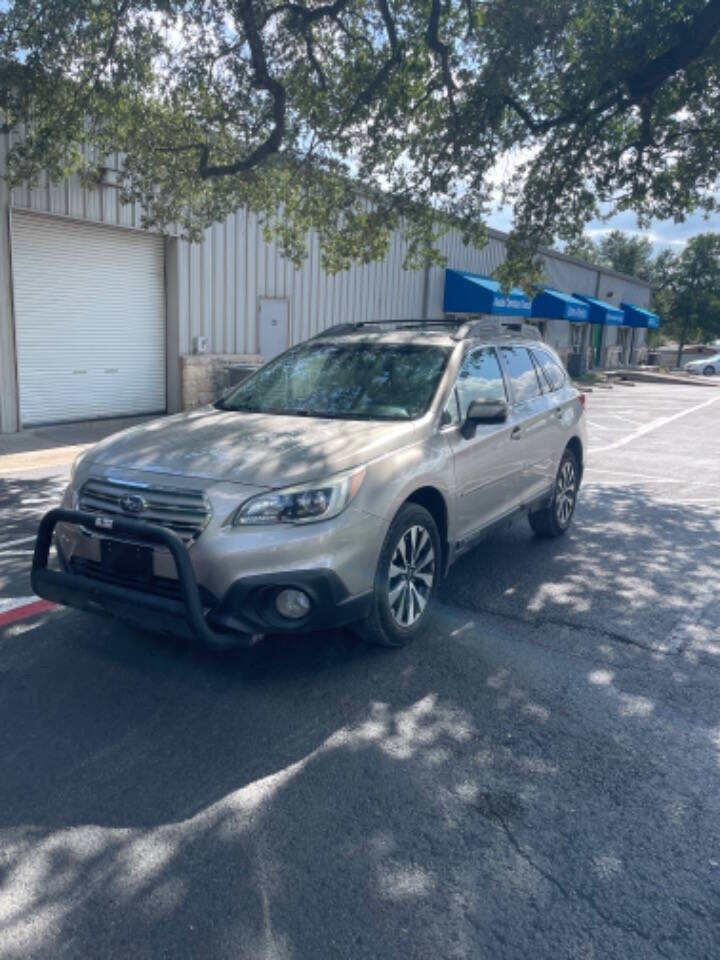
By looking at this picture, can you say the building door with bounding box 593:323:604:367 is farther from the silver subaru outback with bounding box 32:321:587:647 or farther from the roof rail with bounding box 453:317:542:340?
the silver subaru outback with bounding box 32:321:587:647

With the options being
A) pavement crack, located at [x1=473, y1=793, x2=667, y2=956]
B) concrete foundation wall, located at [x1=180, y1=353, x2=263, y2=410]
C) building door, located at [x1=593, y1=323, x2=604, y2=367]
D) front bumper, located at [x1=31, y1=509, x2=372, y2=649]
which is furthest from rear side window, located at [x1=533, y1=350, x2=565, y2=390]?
building door, located at [x1=593, y1=323, x2=604, y2=367]

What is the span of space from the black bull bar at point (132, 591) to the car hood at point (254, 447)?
373 millimetres

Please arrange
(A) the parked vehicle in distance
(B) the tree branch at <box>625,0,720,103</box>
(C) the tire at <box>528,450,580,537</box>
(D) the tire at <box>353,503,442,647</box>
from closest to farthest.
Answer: (D) the tire at <box>353,503,442,647</box>
(C) the tire at <box>528,450,580,537</box>
(B) the tree branch at <box>625,0,720,103</box>
(A) the parked vehicle in distance

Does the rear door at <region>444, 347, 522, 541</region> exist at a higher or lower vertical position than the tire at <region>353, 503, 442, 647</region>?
higher

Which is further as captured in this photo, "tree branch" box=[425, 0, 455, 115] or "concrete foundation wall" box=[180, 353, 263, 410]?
"concrete foundation wall" box=[180, 353, 263, 410]

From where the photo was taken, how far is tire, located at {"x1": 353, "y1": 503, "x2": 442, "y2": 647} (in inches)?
154

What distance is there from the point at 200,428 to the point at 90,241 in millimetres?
9221

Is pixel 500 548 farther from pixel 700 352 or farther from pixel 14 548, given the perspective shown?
pixel 700 352

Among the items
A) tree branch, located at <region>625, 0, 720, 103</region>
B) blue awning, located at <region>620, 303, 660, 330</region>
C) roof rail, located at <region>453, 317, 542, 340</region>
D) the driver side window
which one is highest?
tree branch, located at <region>625, 0, 720, 103</region>

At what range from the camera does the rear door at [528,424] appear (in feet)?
18.2

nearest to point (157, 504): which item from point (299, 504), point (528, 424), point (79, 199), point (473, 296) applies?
point (299, 504)

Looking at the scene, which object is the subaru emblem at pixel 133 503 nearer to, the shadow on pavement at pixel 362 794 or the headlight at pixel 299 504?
the headlight at pixel 299 504

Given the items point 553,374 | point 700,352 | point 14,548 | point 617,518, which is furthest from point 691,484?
point 700,352

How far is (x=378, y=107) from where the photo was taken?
1000 cm
